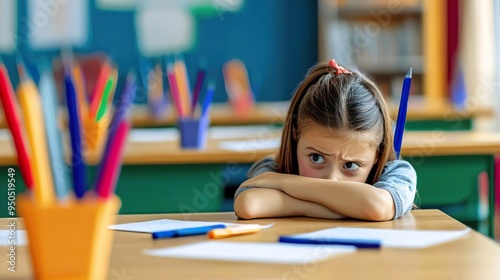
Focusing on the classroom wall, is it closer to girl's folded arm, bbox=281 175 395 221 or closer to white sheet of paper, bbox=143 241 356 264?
girl's folded arm, bbox=281 175 395 221

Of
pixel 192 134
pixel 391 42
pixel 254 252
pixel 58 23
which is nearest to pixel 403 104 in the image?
pixel 254 252

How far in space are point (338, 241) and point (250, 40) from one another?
19.9 feet

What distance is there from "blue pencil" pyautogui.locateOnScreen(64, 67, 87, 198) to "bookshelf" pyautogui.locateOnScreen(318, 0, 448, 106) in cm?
609

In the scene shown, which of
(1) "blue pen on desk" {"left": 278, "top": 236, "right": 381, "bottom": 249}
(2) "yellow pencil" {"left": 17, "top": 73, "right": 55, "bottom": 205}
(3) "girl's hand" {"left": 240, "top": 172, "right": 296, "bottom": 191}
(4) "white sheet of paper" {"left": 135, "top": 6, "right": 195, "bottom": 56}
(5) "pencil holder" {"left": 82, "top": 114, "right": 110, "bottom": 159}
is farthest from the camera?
(4) "white sheet of paper" {"left": 135, "top": 6, "right": 195, "bottom": 56}

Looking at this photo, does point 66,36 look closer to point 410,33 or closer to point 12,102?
point 410,33

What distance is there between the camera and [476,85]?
250 inches

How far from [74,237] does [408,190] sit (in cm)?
92

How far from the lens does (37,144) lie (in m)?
0.81

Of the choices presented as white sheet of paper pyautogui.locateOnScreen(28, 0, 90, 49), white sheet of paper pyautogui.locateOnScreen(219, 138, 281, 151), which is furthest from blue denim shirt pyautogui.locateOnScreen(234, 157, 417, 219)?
white sheet of paper pyautogui.locateOnScreen(28, 0, 90, 49)

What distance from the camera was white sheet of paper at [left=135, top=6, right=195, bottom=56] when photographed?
23.7ft

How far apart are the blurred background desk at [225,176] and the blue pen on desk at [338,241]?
1.35 metres

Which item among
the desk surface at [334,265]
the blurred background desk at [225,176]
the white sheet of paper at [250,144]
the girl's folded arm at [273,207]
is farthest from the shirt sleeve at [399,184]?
the white sheet of paper at [250,144]

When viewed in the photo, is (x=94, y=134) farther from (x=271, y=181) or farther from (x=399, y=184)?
(x=399, y=184)

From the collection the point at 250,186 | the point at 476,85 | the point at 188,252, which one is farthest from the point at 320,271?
the point at 476,85
